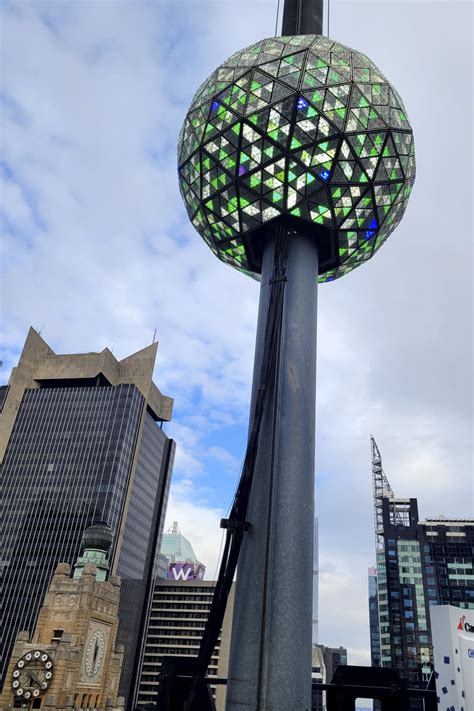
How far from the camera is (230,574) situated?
61.6 feet

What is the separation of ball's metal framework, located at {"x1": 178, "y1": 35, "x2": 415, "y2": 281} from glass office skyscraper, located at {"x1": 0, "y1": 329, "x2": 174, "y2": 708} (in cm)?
9581

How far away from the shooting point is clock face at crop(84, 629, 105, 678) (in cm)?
4703

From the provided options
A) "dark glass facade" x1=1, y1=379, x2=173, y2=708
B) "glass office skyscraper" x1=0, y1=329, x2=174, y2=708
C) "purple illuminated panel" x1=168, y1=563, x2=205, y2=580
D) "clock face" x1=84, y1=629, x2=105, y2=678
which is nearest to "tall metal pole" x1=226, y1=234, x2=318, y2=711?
"clock face" x1=84, y1=629, x2=105, y2=678

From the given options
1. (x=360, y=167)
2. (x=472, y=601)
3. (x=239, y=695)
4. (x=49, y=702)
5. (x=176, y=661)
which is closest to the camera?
(x=176, y=661)

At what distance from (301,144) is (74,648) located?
138 feet

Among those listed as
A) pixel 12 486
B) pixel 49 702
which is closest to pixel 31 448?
pixel 12 486

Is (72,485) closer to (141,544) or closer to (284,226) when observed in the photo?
(141,544)

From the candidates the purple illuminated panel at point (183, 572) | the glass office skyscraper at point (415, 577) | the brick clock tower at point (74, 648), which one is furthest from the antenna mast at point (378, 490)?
the brick clock tower at point (74, 648)

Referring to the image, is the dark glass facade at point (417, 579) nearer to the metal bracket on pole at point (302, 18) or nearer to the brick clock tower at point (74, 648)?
the brick clock tower at point (74, 648)

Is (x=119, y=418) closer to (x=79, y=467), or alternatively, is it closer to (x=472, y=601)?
(x=79, y=467)

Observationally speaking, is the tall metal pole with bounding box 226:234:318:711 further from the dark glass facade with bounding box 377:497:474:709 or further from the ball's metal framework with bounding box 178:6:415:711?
the dark glass facade with bounding box 377:497:474:709

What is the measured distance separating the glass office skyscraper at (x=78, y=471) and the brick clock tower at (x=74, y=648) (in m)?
59.6

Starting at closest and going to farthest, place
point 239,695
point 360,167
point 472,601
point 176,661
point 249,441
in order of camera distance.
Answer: point 176,661
point 239,695
point 249,441
point 360,167
point 472,601

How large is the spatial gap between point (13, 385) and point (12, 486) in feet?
78.2
